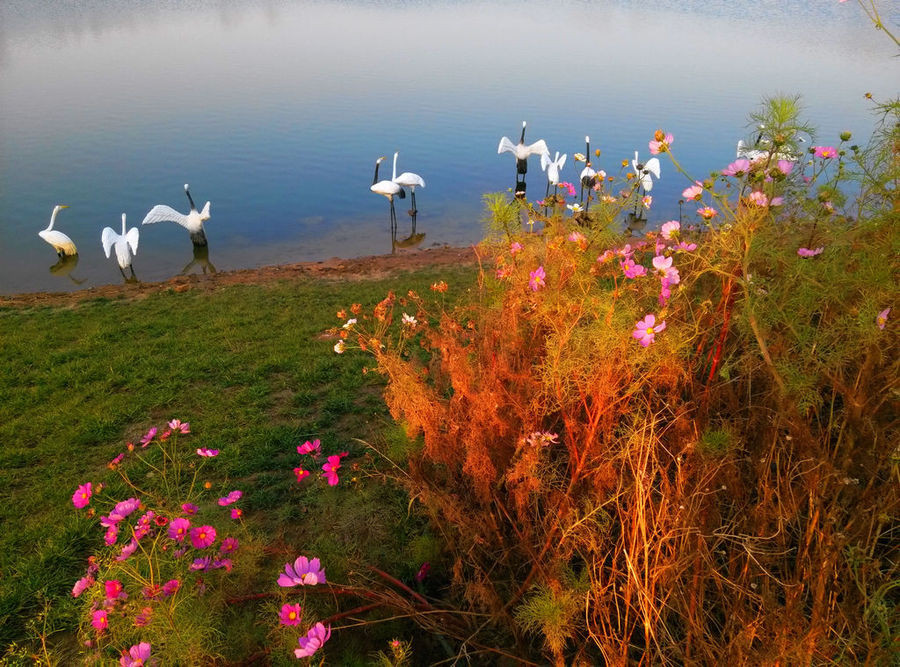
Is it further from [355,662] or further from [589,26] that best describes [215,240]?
[589,26]

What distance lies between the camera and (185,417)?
13.3ft

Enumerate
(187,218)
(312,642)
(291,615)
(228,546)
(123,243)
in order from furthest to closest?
(187,218)
(123,243)
(228,546)
(291,615)
(312,642)

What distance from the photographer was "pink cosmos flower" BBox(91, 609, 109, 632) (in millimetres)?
1566

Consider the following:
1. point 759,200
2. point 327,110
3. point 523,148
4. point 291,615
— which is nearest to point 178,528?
point 291,615

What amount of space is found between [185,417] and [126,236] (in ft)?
23.6

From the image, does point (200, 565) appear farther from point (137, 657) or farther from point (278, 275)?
point (278, 275)

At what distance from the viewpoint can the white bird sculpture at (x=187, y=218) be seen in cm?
1027

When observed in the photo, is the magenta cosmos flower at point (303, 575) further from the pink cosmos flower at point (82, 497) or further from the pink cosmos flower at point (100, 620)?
the pink cosmos flower at point (82, 497)

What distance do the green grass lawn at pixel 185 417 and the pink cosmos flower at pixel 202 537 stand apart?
1.20ft

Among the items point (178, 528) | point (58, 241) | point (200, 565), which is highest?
point (178, 528)

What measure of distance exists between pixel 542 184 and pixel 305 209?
18.9ft

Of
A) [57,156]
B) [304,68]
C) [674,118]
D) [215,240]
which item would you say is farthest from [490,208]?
[304,68]

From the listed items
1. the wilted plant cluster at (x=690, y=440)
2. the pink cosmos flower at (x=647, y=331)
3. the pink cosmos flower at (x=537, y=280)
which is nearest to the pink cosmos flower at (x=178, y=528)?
the wilted plant cluster at (x=690, y=440)

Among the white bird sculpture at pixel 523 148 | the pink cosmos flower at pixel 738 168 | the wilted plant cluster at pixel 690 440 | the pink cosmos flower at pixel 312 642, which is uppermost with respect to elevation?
the pink cosmos flower at pixel 738 168
